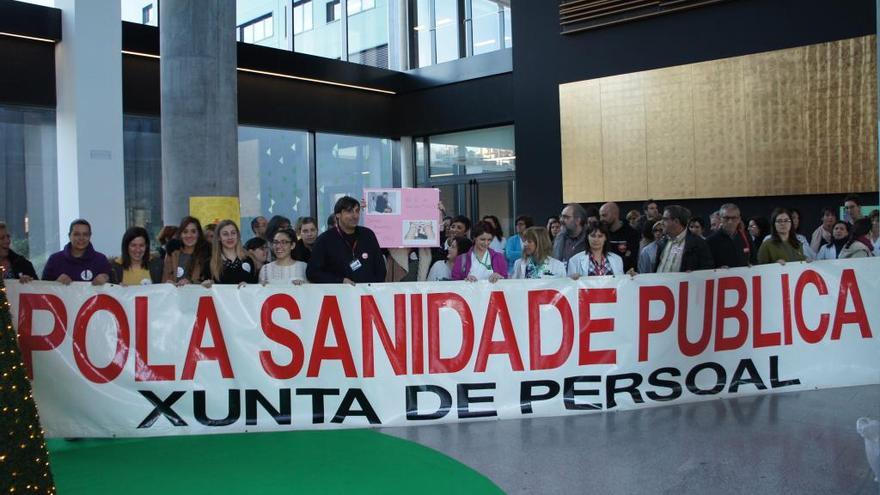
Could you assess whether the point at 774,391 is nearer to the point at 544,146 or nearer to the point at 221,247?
the point at 221,247

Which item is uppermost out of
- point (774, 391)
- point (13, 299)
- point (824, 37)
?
point (824, 37)

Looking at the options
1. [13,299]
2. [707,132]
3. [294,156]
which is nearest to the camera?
[13,299]

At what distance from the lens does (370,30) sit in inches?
738

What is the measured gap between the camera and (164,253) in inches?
304

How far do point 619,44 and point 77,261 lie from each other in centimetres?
972

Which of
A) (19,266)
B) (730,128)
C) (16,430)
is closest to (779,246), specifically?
(730,128)

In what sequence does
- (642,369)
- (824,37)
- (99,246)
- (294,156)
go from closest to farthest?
(642,369), (99,246), (824,37), (294,156)

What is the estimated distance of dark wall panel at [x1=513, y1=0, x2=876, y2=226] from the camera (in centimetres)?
1154

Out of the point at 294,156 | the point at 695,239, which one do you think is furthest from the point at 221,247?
the point at 294,156

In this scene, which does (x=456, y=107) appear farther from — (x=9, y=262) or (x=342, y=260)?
(x=9, y=262)

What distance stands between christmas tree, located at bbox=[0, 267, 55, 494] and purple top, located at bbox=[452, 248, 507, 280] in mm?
4601

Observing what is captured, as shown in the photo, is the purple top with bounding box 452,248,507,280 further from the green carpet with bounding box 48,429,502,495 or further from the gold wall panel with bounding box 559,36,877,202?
the gold wall panel with bounding box 559,36,877,202

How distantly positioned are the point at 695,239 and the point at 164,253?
16.0ft

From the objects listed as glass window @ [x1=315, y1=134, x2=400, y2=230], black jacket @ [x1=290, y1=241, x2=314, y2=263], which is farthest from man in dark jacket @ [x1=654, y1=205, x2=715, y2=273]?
glass window @ [x1=315, y1=134, x2=400, y2=230]
